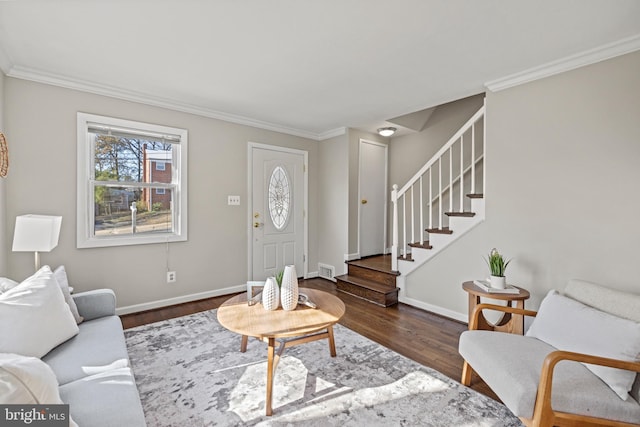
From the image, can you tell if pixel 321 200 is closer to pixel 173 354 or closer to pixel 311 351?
pixel 311 351

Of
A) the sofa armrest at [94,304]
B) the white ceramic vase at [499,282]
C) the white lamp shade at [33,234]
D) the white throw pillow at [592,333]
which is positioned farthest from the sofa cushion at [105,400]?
the white ceramic vase at [499,282]

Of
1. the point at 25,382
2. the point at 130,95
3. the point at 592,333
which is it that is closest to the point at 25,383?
the point at 25,382

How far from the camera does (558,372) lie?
1.49 metres

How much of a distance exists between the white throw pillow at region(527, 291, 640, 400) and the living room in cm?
78

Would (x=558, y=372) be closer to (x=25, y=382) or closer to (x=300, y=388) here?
(x=300, y=388)

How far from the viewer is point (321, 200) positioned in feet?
15.7

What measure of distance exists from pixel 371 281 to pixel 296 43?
2974mm

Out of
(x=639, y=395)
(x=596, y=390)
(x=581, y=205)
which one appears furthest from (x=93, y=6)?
(x=581, y=205)

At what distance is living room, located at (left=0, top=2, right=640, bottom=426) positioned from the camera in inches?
86.4

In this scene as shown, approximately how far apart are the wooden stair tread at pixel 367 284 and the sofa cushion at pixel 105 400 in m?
2.78

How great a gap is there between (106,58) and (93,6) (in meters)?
0.72

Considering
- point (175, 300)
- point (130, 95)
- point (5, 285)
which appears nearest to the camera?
point (5, 285)

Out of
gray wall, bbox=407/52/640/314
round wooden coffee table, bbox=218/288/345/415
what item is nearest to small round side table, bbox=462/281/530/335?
gray wall, bbox=407/52/640/314

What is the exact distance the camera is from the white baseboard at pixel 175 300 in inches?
124
